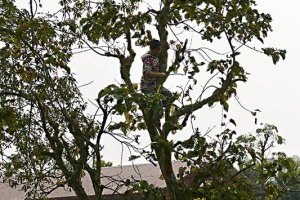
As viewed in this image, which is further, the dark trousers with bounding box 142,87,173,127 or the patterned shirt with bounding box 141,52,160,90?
the patterned shirt with bounding box 141,52,160,90

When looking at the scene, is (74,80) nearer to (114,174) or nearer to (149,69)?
(149,69)

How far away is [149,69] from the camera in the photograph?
4672 mm

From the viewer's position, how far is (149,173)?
1280cm

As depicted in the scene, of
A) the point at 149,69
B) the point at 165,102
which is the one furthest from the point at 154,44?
the point at 165,102

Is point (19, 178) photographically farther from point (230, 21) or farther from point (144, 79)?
point (230, 21)

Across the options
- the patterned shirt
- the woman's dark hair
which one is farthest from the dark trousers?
the woman's dark hair

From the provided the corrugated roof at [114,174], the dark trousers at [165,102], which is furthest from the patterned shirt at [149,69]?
the corrugated roof at [114,174]

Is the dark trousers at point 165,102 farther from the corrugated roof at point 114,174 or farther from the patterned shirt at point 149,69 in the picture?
the corrugated roof at point 114,174

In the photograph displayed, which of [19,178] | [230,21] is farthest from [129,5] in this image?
[19,178]

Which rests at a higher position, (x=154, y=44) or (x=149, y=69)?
(x=154, y=44)

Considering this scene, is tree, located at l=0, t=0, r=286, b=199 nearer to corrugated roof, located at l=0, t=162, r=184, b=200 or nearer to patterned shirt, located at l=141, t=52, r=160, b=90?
patterned shirt, located at l=141, t=52, r=160, b=90

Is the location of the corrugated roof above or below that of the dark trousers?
above

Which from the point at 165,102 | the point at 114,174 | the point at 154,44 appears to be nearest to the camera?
the point at 165,102

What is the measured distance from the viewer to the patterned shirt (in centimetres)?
455
